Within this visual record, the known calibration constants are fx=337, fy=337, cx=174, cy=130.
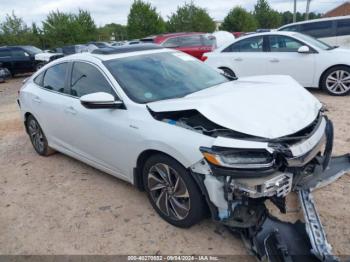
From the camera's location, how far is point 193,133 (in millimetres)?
2785

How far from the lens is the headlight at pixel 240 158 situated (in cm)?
248

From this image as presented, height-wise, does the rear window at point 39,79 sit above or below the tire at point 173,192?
above

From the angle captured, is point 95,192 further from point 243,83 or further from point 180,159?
point 243,83

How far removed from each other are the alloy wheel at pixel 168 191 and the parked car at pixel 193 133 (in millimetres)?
11

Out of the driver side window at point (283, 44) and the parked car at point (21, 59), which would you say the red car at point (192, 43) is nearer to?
the driver side window at point (283, 44)

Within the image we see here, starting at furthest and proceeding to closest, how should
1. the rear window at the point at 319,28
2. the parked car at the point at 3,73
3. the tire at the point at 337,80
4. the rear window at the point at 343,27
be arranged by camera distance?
the parked car at the point at 3,73 < the rear window at the point at 319,28 < the rear window at the point at 343,27 < the tire at the point at 337,80

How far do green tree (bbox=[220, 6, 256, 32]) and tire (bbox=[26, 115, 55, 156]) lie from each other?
36774 mm

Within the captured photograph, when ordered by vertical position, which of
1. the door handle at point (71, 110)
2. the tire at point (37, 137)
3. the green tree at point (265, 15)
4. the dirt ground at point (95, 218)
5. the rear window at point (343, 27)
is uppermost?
the green tree at point (265, 15)

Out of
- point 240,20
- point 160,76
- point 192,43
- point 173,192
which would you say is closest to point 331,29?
point 192,43

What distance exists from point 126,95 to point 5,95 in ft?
36.1

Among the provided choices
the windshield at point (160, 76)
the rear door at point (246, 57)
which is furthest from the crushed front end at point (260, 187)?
the rear door at point (246, 57)

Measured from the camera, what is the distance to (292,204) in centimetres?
334

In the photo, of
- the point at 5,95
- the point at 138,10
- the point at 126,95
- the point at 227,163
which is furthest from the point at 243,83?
the point at 138,10

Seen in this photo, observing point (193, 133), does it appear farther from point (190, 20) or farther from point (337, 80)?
point (190, 20)
